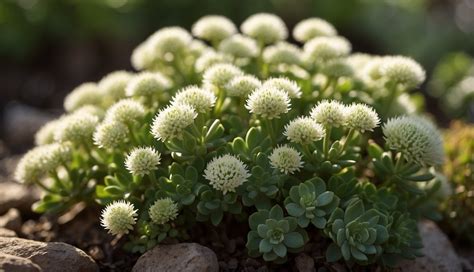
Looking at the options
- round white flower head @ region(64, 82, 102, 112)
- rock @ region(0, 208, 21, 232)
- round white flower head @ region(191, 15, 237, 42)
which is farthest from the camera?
round white flower head @ region(191, 15, 237, 42)

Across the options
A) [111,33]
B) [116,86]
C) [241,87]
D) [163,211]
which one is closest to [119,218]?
[163,211]

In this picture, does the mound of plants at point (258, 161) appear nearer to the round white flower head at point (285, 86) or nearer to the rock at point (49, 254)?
the round white flower head at point (285, 86)

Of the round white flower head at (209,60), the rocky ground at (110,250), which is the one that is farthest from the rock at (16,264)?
the round white flower head at (209,60)

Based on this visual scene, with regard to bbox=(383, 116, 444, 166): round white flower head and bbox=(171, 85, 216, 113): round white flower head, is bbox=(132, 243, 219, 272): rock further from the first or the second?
bbox=(383, 116, 444, 166): round white flower head

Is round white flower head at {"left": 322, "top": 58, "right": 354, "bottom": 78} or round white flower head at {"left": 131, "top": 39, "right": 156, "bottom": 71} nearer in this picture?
round white flower head at {"left": 322, "top": 58, "right": 354, "bottom": 78}

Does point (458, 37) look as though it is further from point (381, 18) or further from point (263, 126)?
point (263, 126)

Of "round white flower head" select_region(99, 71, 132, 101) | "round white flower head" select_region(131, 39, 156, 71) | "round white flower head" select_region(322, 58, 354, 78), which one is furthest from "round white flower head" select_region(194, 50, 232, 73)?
"round white flower head" select_region(322, 58, 354, 78)

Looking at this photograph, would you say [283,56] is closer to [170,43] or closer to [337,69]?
[337,69]
